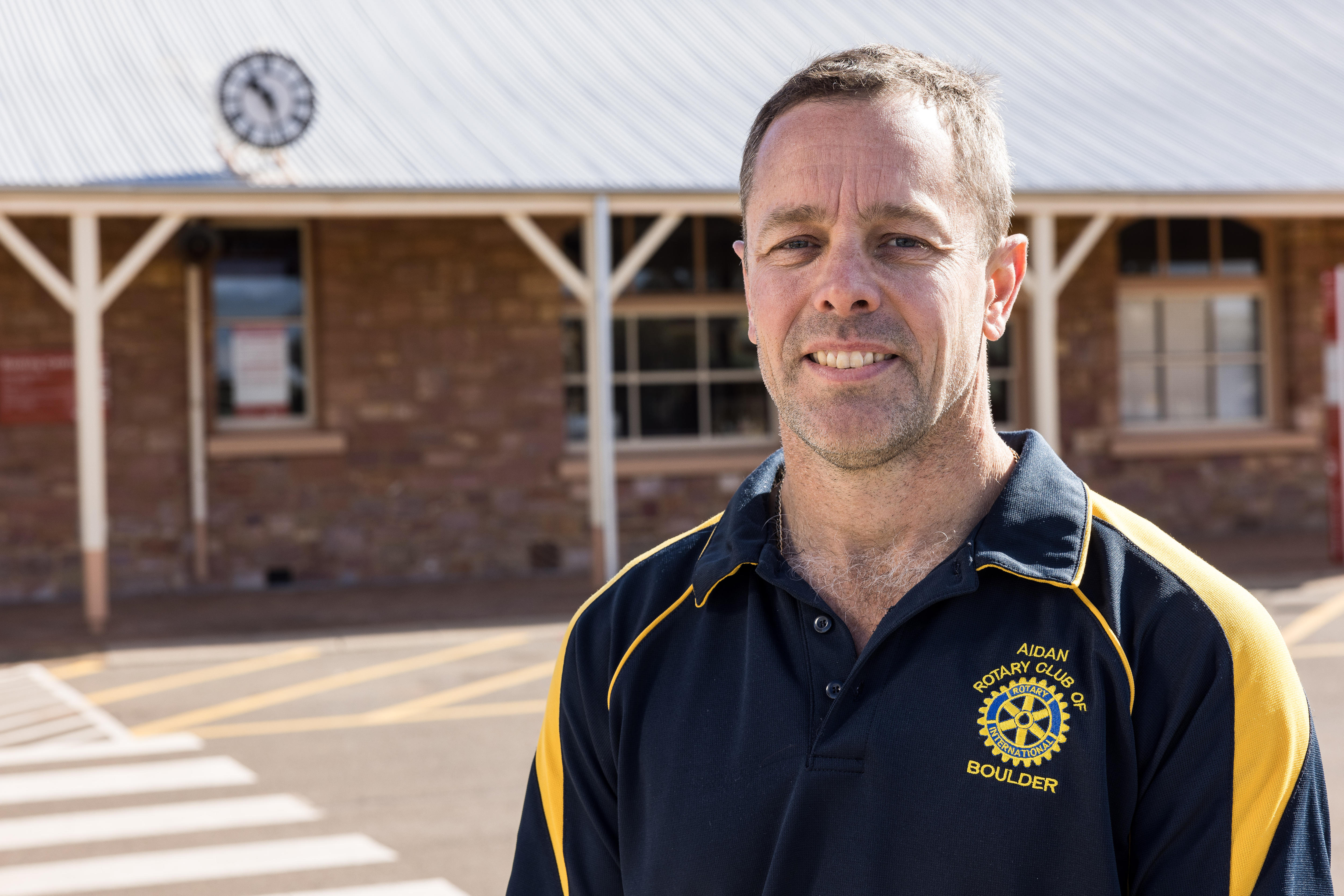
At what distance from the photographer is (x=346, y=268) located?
11.1 m

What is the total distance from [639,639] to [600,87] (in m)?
10.2

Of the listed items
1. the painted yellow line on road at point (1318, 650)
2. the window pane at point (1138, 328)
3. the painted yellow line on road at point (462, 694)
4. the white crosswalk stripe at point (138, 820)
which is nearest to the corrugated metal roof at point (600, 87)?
the window pane at point (1138, 328)

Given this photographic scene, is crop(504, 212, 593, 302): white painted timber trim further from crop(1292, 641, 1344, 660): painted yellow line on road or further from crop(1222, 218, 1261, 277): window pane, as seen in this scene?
crop(1222, 218, 1261, 277): window pane

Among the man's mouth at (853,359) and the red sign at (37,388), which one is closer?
the man's mouth at (853,359)

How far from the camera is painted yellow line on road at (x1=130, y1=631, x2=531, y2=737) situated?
685cm

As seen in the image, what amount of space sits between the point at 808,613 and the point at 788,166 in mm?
536

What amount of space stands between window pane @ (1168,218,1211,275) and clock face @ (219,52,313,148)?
785 cm

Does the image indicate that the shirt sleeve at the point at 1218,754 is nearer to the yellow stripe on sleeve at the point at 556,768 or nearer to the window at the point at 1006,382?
the yellow stripe on sleeve at the point at 556,768

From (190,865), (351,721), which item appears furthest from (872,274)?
(351,721)

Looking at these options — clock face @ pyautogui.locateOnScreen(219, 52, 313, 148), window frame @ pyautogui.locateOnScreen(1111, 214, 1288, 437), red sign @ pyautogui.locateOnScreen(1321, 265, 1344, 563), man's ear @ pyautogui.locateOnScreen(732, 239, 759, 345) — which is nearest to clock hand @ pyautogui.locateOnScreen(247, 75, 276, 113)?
clock face @ pyautogui.locateOnScreen(219, 52, 313, 148)

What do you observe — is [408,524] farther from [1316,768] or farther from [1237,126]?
[1316,768]

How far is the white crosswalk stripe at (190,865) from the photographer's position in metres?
4.67

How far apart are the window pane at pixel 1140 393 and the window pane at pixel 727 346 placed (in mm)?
3544

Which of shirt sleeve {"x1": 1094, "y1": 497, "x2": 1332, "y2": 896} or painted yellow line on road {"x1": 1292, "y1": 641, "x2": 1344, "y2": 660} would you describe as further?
painted yellow line on road {"x1": 1292, "y1": 641, "x2": 1344, "y2": 660}
